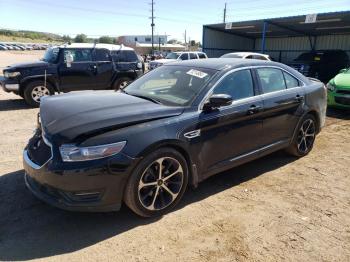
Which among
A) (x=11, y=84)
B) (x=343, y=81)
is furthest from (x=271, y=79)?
(x=11, y=84)

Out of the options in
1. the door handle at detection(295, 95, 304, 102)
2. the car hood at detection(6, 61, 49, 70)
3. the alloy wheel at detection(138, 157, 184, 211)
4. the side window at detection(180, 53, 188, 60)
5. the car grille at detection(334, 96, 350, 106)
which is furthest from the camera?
the side window at detection(180, 53, 188, 60)

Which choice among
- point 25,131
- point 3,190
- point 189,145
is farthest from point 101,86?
point 189,145

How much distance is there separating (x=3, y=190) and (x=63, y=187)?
1498 millimetres

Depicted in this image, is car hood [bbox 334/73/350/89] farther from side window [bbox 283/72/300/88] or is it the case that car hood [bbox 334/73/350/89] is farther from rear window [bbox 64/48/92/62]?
rear window [bbox 64/48/92/62]

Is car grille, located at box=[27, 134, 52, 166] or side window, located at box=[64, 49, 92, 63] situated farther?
side window, located at box=[64, 49, 92, 63]

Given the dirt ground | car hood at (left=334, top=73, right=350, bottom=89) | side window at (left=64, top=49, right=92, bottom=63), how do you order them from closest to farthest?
the dirt ground → car hood at (left=334, top=73, right=350, bottom=89) → side window at (left=64, top=49, right=92, bottom=63)

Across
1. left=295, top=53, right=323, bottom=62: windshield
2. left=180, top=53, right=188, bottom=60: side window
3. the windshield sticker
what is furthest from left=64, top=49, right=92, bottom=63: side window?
left=295, top=53, right=323, bottom=62: windshield

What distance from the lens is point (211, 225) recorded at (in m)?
3.42

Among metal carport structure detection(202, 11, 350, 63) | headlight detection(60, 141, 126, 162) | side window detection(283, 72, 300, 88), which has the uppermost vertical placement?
metal carport structure detection(202, 11, 350, 63)

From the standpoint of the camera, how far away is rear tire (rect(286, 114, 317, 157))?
532 cm

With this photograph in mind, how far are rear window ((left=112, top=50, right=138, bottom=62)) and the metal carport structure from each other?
492 inches

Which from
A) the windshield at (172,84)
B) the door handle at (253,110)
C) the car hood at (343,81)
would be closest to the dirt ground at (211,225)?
the door handle at (253,110)

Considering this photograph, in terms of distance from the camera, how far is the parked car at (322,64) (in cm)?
1732

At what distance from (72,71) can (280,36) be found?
2332cm
